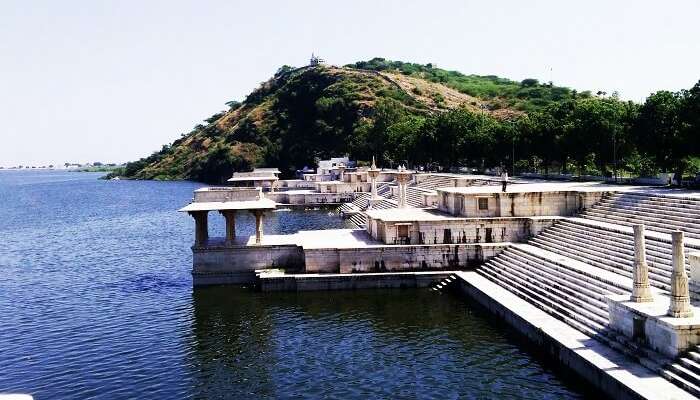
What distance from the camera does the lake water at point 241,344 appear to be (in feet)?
65.2

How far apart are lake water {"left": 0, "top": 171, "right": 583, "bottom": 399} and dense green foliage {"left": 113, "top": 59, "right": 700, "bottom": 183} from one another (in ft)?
76.4

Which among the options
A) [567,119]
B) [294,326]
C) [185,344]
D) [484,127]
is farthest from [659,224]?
[484,127]

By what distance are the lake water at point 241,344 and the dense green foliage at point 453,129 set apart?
2329cm

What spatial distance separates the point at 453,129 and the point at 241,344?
6355 cm

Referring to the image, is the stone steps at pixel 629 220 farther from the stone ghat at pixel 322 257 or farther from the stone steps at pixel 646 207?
the stone ghat at pixel 322 257

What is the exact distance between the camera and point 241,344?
24469 mm

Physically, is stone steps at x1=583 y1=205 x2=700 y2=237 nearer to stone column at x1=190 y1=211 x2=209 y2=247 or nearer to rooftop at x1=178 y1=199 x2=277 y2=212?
rooftop at x1=178 y1=199 x2=277 y2=212

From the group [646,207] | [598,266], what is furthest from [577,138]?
[598,266]

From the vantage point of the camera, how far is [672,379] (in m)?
16.4

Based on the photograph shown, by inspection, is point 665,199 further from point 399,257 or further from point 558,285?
point 399,257

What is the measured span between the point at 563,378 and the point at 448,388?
355cm

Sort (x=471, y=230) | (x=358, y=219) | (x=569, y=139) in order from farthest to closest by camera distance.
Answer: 1. (x=358, y=219)
2. (x=569, y=139)
3. (x=471, y=230)

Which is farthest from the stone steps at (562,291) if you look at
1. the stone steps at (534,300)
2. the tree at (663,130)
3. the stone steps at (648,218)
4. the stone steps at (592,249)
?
the tree at (663,130)

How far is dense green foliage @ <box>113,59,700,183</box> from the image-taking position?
1721 inches
